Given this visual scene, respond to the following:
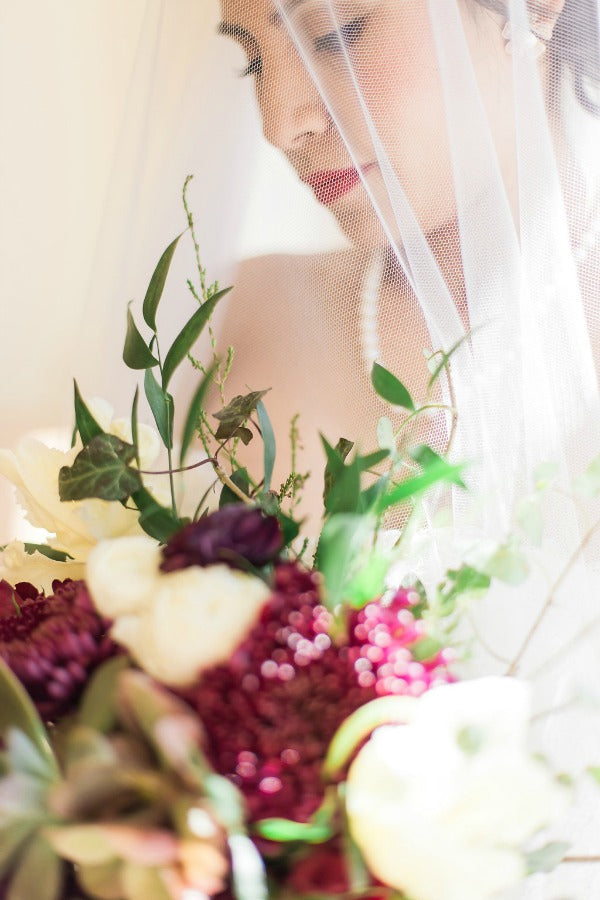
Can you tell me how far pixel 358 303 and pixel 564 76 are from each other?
0.74 feet

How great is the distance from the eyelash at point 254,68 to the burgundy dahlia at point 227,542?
54 centimetres

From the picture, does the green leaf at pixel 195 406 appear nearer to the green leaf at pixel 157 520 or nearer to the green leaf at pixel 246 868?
the green leaf at pixel 157 520

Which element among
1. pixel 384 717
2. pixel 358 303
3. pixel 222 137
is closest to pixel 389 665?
pixel 384 717

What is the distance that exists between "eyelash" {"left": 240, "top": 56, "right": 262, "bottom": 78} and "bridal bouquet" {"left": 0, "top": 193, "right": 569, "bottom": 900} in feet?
1.70

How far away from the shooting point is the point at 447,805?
28cm

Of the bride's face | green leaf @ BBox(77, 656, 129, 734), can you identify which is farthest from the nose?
green leaf @ BBox(77, 656, 129, 734)

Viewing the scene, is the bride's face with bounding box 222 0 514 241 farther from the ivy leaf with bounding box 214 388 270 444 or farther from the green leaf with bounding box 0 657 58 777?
the green leaf with bounding box 0 657 58 777

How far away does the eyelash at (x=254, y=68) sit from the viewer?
2.45ft

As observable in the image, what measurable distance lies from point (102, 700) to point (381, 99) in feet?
1.68

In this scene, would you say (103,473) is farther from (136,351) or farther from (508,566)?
(508,566)

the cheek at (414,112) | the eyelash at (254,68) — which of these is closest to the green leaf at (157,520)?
the cheek at (414,112)

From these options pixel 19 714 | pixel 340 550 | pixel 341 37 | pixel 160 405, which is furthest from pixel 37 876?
pixel 341 37

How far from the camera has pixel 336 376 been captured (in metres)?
0.74

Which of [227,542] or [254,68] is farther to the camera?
[254,68]
